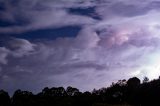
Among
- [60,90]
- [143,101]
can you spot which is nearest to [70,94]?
[60,90]

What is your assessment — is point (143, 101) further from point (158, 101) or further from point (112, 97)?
point (112, 97)

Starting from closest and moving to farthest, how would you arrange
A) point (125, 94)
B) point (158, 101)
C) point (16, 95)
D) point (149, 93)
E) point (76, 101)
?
1. point (158, 101)
2. point (149, 93)
3. point (76, 101)
4. point (125, 94)
5. point (16, 95)

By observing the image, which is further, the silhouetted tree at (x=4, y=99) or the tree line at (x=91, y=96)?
the silhouetted tree at (x=4, y=99)

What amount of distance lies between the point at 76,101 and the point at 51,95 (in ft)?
93.1

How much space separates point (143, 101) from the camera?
113062mm

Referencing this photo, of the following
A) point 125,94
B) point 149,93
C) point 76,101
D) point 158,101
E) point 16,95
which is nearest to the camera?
point 158,101

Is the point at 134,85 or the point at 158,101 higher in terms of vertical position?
the point at 134,85

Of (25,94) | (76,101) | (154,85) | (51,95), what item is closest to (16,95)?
(25,94)

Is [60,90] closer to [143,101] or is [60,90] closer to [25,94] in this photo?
[25,94]

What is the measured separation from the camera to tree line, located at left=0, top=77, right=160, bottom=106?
120 meters

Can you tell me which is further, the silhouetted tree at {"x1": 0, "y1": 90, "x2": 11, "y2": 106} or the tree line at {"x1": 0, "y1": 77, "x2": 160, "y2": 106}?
the silhouetted tree at {"x1": 0, "y1": 90, "x2": 11, "y2": 106}

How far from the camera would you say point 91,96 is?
13838 centimetres

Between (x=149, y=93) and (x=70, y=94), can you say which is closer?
(x=149, y=93)

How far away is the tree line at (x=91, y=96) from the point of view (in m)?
120
